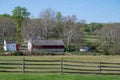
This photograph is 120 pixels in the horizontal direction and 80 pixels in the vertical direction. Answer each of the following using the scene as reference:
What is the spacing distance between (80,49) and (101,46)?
345 inches

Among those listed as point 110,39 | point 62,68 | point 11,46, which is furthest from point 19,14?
point 62,68

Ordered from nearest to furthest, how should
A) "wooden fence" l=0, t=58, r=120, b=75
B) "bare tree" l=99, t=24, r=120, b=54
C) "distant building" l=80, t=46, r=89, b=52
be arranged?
"wooden fence" l=0, t=58, r=120, b=75, "bare tree" l=99, t=24, r=120, b=54, "distant building" l=80, t=46, r=89, b=52

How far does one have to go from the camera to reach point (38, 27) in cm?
10581

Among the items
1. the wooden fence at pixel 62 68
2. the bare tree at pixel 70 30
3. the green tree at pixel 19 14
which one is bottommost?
the wooden fence at pixel 62 68

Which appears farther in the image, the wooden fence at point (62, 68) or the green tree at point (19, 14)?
the green tree at point (19, 14)

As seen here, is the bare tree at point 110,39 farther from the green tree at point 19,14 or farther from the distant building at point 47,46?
the green tree at point 19,14

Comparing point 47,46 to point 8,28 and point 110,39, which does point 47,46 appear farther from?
point 8,28

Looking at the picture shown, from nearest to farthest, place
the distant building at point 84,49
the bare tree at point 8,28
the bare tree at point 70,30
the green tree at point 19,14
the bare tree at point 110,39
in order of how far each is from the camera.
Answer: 1. the bare tree at point 110,39
2. the distant building at point 84,49
3. the bare tree at point 70,30
4. the bare tree at point 8,28
5. the green tree at point 19,14

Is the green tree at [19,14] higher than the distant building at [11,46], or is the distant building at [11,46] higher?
the green tree at [19,14]

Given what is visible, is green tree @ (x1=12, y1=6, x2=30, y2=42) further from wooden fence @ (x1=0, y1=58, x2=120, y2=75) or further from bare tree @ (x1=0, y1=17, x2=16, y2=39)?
wooden fence @ (x1=0, y1=58, x2=120, y2=75)

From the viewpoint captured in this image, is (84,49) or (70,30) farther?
(70,30)

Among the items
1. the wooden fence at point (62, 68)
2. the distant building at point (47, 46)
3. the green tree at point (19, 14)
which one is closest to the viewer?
the wooden fence at point (62, 68)

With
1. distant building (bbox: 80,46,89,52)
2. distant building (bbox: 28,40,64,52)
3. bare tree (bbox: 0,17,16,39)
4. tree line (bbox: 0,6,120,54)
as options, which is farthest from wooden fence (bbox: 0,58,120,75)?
bare tree (bbox: 0,17,16,39)

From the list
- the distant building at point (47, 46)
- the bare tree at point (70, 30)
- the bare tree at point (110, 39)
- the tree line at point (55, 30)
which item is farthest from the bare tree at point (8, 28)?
the bare tree at point (110, 39)
